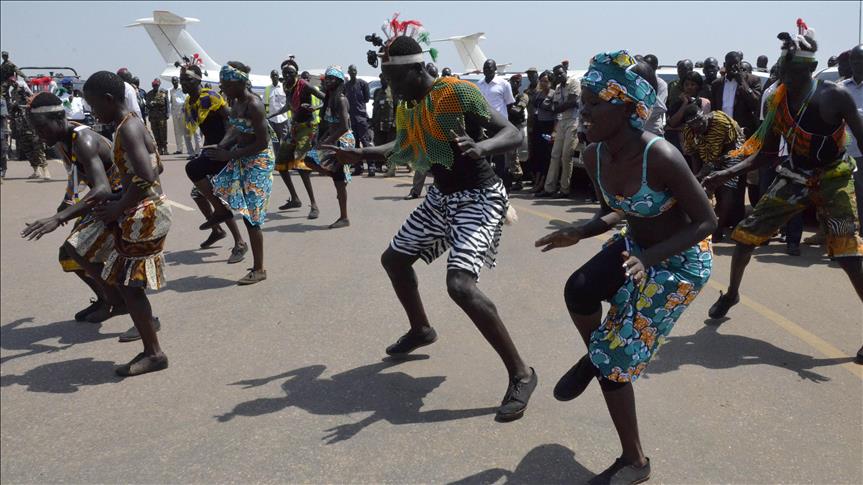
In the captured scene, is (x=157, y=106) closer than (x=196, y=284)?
No

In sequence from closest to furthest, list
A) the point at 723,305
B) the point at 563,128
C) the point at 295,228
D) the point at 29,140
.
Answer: the point at 723,305, the point at 295,228, the point at 563,128, the point at 29,140

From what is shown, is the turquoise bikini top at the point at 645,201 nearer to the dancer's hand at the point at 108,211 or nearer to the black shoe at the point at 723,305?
the black shoe at the point at 723,305

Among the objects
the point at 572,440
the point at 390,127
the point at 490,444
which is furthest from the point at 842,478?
the point at 390,127

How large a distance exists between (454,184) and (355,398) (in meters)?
1.28

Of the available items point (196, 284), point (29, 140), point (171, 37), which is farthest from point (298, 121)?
point (171, 37)

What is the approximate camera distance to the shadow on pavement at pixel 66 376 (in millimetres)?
4574

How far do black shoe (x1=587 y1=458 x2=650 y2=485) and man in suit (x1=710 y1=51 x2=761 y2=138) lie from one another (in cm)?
→ 662

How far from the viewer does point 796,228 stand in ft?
23.1

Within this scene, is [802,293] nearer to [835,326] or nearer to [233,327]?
[835,326]

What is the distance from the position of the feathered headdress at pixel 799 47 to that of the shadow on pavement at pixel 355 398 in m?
2.74

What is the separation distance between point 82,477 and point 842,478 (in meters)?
3.39

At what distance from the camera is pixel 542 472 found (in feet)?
10.7

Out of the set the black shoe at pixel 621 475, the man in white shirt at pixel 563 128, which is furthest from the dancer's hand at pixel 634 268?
the man in white shirt at pixel 563 128

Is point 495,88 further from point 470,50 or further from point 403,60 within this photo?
point 470,50
